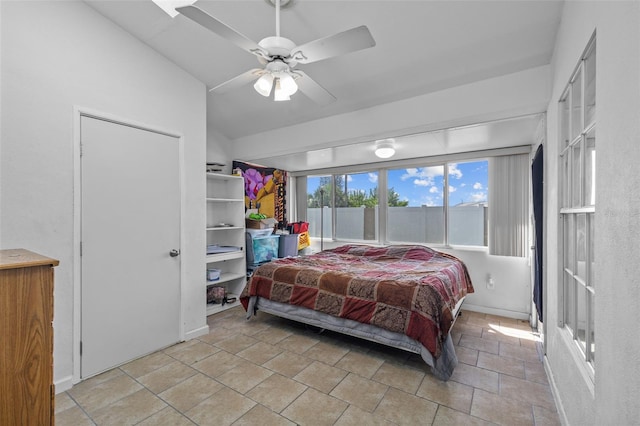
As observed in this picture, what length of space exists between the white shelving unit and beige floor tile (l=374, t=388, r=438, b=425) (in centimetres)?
274

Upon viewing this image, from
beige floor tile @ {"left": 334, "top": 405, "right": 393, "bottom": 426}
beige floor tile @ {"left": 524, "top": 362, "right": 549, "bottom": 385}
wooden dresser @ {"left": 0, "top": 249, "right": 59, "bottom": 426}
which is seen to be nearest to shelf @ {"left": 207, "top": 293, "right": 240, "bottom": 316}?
beige floor tile @ {"left": 334, "top": 405, "right": 393, "bottom": 426}

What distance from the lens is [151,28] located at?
2541mm

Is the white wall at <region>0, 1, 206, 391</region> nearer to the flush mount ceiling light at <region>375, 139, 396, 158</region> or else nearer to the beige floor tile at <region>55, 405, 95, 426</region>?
the beige floor tile at <region>55, 405, 95, 426</region>

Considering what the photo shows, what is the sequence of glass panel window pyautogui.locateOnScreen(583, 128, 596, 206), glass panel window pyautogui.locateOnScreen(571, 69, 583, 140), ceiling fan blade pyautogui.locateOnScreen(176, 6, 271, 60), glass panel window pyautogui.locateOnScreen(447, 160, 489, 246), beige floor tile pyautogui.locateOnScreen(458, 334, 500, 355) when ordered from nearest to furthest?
1. ceiling fan blade pyautogui.locateOnScreen(176, 6, 271, 60)
2. glass panel window pyautogui.locateOnScreen(583, 128, 596, 206)
3. glass panel window pyautogui.locateOnScreen(571, 69, 583, 140)
4. beige floor tile pyautogui.locateOnScreen(458, 334, 500, 355)
5. glass panel window pyautogui.locateOnScreen(447, 160, 489, 246)

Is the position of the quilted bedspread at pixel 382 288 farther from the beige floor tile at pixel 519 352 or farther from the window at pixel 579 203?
the window at pixel 579 203

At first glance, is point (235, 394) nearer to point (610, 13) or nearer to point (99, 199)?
point (99, 199)

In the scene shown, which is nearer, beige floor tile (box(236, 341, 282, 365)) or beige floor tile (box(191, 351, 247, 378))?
beige floor tile (box(191, 351, 247, 378))

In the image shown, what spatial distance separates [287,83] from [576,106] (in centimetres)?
181

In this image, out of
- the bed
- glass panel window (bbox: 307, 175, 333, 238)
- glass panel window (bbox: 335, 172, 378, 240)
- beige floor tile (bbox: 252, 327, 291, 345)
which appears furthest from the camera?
glass panel window (bbox: 307, 175, 333, 238)

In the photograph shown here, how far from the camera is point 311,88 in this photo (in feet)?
6.91

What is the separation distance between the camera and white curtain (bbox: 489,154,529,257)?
3678 mm

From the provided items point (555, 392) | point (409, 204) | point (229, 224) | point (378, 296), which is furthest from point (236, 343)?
point (409, 204)

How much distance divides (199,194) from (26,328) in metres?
2.11

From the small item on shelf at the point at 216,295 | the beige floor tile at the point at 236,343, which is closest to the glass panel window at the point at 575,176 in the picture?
the beige floor tile at the point at 236,343
